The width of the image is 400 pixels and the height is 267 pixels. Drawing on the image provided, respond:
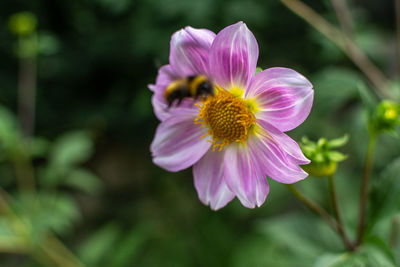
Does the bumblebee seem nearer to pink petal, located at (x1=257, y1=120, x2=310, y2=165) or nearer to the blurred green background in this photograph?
pink petal, located at (x1=257, y1=120, x2=310, y2=165)

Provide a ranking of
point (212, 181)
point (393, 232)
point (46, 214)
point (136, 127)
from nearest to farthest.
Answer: point (212, 181)
point (393, 232)
point (46, 214)
point (136, 127)

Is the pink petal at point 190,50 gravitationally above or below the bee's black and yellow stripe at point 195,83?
above

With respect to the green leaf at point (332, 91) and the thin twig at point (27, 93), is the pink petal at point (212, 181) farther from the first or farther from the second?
the thin twig at point (27, 93)

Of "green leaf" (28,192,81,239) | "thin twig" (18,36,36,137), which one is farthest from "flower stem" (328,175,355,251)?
"thin twig" (18,36,36,137)

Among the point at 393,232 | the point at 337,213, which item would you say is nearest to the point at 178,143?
the point at 337,213

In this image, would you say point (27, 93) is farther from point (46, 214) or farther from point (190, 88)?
point (190, 88)

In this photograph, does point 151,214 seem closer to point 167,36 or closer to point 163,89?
point 167,36

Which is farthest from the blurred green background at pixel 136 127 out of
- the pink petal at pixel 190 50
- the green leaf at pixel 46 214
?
the pink petal at pixel 190 50
